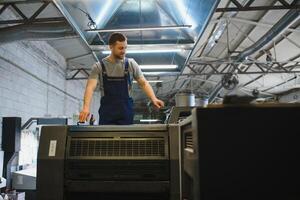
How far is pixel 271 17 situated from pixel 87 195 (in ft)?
17.0

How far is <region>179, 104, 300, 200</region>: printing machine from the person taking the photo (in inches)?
35.9

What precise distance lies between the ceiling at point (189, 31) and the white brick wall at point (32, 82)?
1.33 feet

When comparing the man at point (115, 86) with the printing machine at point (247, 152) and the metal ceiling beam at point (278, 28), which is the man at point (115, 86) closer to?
the printing machine at point (247, 152)

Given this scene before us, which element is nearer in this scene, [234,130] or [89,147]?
[234,130]

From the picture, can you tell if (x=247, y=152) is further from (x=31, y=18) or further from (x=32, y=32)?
(x=31, y=18)

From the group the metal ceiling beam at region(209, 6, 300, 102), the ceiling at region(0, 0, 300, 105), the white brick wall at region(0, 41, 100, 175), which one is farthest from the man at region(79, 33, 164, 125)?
the white brick wall at region(0, 41, 100, 175)

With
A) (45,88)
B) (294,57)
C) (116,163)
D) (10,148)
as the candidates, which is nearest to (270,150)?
(116,163)

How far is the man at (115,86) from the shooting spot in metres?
2.20

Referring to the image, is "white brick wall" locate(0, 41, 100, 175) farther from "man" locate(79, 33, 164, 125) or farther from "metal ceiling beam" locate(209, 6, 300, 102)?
"metal ceiling beam" locate(209, 6, 300, 102)

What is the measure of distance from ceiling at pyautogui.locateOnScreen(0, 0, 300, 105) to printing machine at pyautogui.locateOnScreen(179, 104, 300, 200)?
0.10 m

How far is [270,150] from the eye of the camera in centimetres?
93

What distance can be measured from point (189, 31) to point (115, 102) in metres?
1.62

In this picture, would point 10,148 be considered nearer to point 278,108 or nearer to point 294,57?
point 278,108

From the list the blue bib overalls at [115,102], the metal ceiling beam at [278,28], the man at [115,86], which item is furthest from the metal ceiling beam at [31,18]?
the metal ceiling beam at [278,28]
